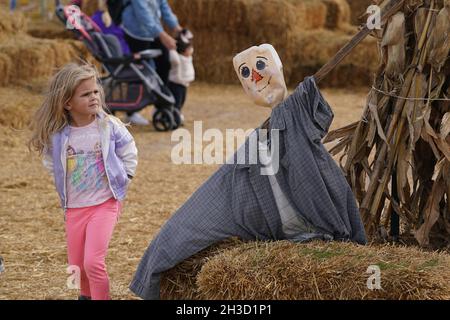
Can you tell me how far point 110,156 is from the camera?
12.1 ft

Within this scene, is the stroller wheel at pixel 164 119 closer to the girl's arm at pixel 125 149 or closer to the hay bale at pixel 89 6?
the hay bale at pixel 89 6

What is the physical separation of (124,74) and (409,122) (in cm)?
460

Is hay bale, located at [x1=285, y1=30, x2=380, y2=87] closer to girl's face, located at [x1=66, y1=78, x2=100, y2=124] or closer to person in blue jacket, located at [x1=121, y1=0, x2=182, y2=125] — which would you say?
person in blue jacket, located at [x1=121, y1=0, x2=182, y2=125]

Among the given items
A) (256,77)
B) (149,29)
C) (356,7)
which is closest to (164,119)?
(149,29)

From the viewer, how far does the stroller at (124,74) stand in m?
8.19

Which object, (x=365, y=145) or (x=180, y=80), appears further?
(x=180, y=80)

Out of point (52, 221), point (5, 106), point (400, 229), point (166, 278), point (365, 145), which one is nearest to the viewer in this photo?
point (166, 278)

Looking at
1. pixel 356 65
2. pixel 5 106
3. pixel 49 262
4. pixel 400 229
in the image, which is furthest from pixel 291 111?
pixel 356 65

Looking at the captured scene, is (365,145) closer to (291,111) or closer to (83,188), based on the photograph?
(291,111)

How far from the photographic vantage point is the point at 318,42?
12.4 metres

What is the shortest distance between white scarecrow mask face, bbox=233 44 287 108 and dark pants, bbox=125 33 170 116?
4.88 meters

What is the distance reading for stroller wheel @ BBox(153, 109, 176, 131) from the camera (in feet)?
28.0

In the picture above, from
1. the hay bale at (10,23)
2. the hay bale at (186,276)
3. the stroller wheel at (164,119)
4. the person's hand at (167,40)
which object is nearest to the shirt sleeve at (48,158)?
the hay bale at (186,276)

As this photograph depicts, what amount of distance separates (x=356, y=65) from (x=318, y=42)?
1.79ft
